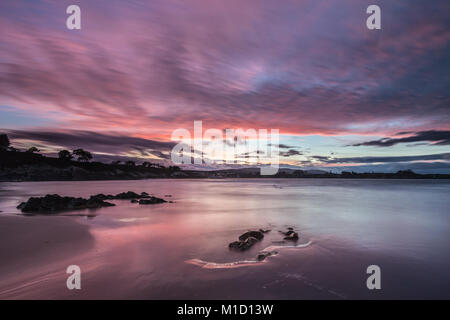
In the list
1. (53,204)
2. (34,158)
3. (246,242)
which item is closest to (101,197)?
(53,204)

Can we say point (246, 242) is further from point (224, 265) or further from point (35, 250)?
point (35, 250)

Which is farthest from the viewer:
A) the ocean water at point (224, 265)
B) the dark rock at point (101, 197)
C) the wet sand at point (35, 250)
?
the dark rock at point (101, 197)

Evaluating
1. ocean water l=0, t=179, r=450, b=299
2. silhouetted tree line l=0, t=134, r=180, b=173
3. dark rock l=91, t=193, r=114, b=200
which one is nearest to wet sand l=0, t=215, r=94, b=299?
ocean water l=0, t=179, r=450, b=299

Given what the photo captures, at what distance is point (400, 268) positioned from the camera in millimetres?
6738

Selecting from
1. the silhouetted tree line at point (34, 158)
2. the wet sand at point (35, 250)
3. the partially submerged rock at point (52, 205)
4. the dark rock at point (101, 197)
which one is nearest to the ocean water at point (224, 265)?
the wet sand at point (35, 250)

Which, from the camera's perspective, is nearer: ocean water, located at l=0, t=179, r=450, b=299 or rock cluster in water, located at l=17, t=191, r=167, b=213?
ocean water, located at l=0, t=179, r=450, b=299

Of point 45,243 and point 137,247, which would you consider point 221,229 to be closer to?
point 137,247

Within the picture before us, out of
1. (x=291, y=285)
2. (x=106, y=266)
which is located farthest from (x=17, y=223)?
(x=291, y=285)

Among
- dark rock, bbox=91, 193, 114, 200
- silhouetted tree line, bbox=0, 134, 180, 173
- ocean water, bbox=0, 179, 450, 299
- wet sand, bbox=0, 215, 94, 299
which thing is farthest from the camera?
silhouetted tree line, bbox=0, 134, 180, 173

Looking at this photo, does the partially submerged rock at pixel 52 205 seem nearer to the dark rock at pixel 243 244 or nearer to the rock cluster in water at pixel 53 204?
the rock cluster in water at pixel 53 204

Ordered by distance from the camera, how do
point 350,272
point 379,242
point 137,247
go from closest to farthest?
point 350,272
point 137,247
point 379,242

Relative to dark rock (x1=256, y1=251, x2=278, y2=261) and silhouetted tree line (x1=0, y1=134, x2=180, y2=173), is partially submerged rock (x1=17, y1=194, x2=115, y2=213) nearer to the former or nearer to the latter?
dark rock (x1=256, y1=251, x2=278, y2=261)
